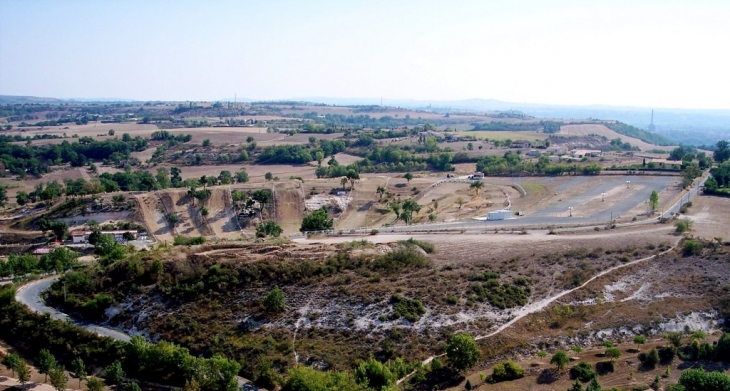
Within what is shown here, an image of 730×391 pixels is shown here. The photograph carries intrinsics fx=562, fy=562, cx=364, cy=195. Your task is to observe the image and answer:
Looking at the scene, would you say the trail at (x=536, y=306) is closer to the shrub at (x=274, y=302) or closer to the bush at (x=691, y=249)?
the bush at (x=691, y=249)

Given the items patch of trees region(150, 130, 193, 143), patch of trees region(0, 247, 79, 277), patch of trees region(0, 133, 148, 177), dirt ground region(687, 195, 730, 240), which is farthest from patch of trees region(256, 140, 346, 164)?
dirt ground region(687, 195, 730, 240)

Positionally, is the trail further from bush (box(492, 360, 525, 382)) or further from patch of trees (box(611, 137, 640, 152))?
patch of trees (box(611, 137, 640, 152))

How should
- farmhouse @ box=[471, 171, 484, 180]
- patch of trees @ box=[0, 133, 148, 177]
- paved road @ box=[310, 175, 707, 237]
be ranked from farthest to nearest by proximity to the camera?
patch of trees @ box=[0, 133, 148, 177]
farmhouse @ box=[471, 171, 484, 180]
paved road @ box=[310, 175, 707, 237]

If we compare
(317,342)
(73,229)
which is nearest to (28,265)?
(73,229)

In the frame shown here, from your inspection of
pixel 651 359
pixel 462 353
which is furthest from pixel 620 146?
pixel 462 353

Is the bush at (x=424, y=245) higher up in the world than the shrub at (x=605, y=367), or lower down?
higher up

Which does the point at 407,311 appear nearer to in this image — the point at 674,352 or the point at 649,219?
the point at 674,352

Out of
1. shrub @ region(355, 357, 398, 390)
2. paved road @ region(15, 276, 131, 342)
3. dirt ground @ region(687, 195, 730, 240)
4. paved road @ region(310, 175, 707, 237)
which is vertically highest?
dirt ground @ region(687, 195, 730, 240)

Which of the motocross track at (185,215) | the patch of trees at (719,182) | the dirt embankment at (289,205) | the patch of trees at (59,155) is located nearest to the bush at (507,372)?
the dirt embankment at (289,205)
